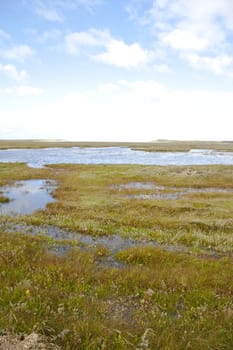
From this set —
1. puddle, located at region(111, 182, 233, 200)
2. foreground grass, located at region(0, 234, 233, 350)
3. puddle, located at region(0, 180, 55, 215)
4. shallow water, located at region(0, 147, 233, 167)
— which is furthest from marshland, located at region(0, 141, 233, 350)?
shallow water, located at region(0, 147, 233, 167)

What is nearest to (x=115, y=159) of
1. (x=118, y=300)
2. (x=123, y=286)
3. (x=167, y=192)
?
(x=167, y=192)

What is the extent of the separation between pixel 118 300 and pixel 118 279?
1215 millimetres

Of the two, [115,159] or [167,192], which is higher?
[115,159]

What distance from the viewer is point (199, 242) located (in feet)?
44.3

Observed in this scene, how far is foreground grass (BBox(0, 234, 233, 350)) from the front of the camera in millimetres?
5539

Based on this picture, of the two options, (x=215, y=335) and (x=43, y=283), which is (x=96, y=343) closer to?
(x=215, y=335)

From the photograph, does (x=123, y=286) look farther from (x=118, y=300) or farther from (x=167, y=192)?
(x=167, y=192)

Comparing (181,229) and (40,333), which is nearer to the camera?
(40,333)

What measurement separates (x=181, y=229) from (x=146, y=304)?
949cm

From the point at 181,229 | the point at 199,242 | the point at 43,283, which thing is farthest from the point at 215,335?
the point at 181,229

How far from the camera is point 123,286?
26.9 ft

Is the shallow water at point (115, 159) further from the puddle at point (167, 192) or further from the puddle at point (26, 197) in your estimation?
the puddle at point (167, 192)

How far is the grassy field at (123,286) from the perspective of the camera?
5586mm

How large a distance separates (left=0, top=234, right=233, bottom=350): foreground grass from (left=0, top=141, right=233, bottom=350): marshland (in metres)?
0.03
